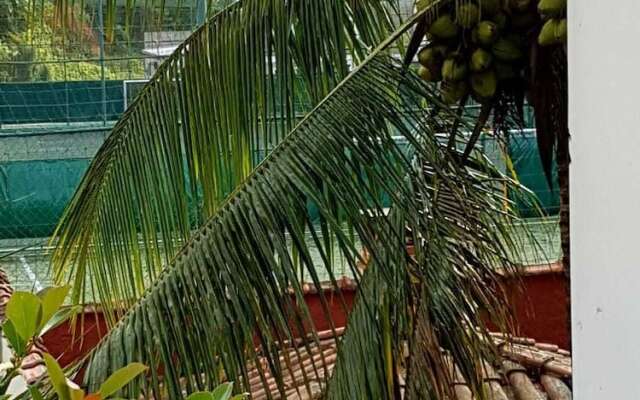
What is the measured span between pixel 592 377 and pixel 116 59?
248 cm

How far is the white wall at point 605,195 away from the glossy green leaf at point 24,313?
1.40 feet

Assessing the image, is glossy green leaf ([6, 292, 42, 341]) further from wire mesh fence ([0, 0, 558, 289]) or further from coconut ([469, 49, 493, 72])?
wire mesh fence ([0, 0, 558, 289])

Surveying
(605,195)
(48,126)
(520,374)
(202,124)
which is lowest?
(520,374)

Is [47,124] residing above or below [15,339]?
above

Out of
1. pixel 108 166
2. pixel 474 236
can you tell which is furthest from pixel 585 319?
→ pixel 108 166

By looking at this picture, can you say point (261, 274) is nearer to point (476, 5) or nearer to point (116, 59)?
point (476, 5)

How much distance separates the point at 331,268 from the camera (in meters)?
1.27

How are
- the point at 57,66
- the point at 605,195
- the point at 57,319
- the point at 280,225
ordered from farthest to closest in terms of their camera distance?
the point at 57,66, the point at 280,225, the point at 57,319, the point at 605,195

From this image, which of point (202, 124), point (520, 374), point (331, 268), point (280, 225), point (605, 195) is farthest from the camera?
point (520, 374)

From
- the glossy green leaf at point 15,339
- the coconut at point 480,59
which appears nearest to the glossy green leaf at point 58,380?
the glossy green leaf at point 15,339

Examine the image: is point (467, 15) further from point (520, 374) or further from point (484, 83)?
point (520, 374)

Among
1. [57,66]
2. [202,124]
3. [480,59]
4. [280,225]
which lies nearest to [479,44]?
[480,59]

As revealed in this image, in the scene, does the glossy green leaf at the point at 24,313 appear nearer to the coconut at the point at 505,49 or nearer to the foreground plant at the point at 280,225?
the foreground plant at the point at 280,225

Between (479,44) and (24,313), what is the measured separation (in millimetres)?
766
